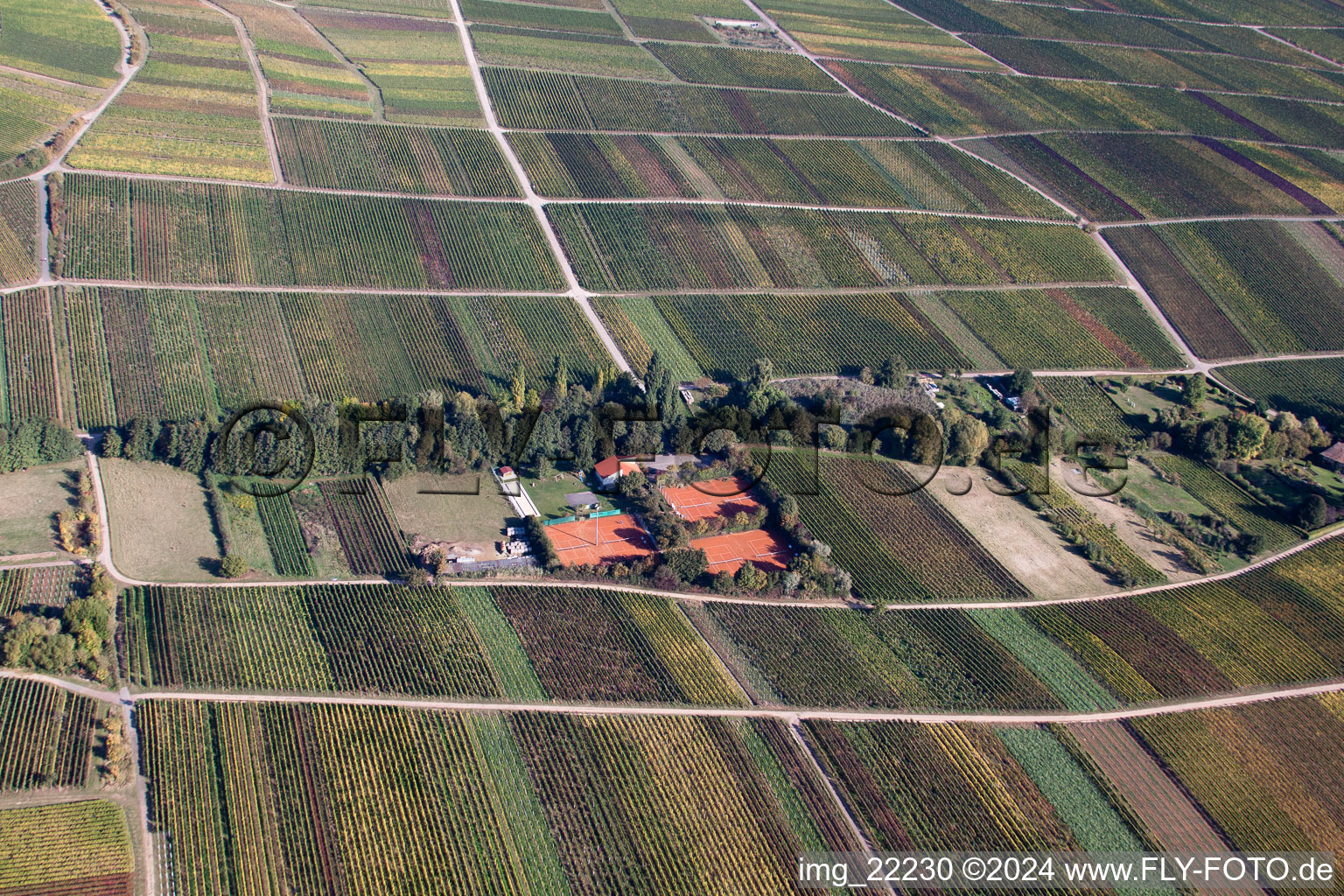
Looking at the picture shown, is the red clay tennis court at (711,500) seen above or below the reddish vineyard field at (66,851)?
above

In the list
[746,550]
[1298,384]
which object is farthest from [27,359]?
[1298,384]

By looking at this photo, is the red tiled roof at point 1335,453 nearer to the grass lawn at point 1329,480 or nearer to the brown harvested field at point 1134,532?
the grass lawn at point 1329,480

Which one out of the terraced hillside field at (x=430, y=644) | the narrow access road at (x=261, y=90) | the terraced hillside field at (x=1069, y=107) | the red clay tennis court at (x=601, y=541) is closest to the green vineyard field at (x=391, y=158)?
the narrow access road at (x=261, y=90)

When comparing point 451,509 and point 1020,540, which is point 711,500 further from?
point 1020,540

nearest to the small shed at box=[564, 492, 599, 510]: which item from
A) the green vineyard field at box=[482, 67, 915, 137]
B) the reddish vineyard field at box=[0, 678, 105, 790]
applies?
the reddish vineyard field at box=[0, 678, 105, 790]

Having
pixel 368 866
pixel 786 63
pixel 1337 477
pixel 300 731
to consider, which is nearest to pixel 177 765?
pixel 300 731

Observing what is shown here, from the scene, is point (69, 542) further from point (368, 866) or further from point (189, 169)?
point (189, 169)

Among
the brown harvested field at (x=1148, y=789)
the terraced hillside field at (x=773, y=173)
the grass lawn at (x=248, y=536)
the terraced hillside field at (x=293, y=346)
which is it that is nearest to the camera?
the brown harvested field at (x=1148, y=789)
